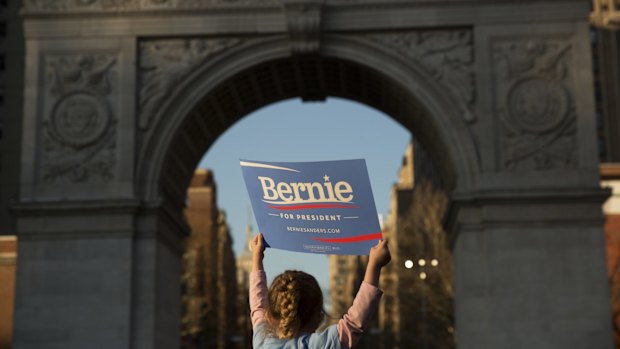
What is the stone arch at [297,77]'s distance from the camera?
28.9 metres

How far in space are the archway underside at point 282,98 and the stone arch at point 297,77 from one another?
0.14ft

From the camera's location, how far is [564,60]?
29031 millimetres

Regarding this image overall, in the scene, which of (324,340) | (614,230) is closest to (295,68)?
(614,230)

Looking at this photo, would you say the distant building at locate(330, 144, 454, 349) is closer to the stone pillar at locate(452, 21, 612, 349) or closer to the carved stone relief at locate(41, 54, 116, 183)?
the stone pillar at locate(452, 21, 612, 349)

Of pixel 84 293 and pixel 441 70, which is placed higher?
pixel 441 70

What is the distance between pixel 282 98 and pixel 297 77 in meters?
1.94

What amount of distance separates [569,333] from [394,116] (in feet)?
30.6

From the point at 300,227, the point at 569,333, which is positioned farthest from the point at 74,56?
the point at 300,227

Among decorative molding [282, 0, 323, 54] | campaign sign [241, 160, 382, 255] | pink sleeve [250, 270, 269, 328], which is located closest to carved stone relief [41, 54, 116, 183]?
decorative molding [282, 0, 323, 54]

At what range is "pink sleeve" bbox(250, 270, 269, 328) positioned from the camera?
514 centimetres

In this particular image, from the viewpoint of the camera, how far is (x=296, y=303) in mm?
4906

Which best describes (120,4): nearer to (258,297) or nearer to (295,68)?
(295,68)

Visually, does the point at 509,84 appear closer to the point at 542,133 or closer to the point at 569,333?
the point at 542,133

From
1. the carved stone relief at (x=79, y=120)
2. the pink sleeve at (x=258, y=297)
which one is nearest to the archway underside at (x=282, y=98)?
the carved stone relief at (x=79, y=120)
